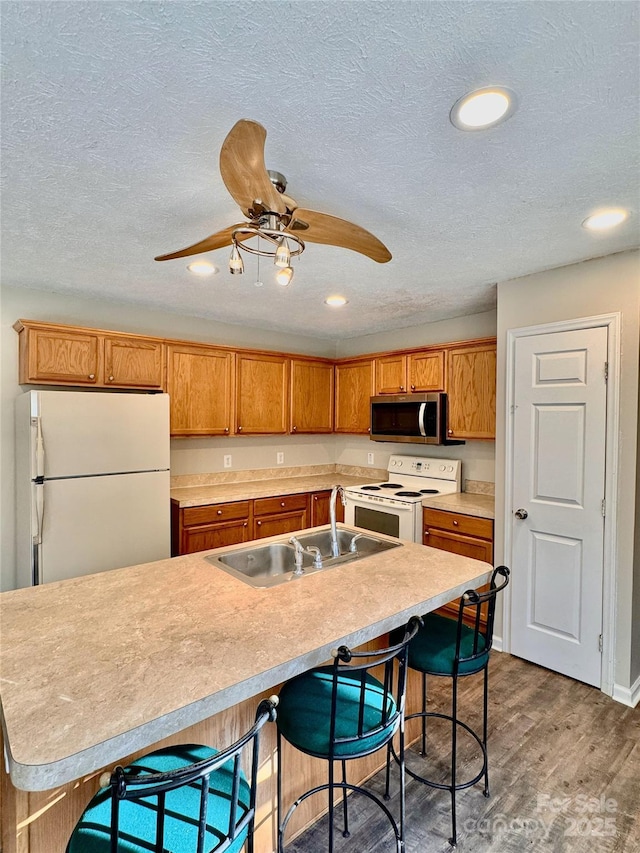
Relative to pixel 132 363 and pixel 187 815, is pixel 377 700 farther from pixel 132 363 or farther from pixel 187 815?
pixel 132 363

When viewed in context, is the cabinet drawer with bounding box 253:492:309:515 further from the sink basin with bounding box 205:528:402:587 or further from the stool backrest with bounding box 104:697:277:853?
the stool backrest with bounding box 104:697:277:853

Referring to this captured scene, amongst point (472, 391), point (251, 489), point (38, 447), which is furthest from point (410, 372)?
point (38, 447)

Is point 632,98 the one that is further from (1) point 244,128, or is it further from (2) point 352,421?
(2) point 352,421

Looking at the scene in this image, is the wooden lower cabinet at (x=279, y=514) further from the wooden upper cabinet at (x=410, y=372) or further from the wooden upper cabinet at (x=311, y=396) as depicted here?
the wooden upper cabinet at (x=410, y=372)

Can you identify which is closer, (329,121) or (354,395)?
(329,121)

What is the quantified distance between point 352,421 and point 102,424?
2506 millimetres

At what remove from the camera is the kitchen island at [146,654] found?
927 millimetres

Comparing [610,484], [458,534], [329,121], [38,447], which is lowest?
[458,534]

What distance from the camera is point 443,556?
2088 millimetres

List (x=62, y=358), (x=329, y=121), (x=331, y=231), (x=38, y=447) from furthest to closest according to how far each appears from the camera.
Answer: (x=62, y=358) < (x=38, y=447) < (x=331, y=231) < (x=329, y=121)

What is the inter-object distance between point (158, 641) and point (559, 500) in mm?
2386

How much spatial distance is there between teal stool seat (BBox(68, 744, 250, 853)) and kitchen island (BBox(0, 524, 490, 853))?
0.11 m

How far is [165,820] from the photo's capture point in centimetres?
100

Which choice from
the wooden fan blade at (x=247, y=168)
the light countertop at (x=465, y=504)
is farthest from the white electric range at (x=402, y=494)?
the wooden fan blade at (x=247, y=168)
